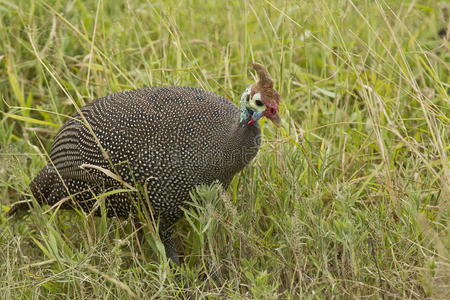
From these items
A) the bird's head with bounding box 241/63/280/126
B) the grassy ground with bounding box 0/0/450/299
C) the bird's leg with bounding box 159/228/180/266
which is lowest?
the bird's leg with bounding box 159/228/180/266

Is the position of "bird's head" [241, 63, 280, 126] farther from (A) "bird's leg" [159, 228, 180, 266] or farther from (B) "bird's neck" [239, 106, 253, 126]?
(A) "bird's leg" [159, 228, 180, 266]

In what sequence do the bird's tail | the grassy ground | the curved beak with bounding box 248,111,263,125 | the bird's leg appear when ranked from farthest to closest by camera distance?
the bird's tail < the bird's leg < the curved beak with bounding box 248,111,263,125 < the grassy ground

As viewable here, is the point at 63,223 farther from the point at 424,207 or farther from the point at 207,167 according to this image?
the point at 424,207

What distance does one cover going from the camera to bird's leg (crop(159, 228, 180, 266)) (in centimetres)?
321

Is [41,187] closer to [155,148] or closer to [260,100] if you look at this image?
[155,148]

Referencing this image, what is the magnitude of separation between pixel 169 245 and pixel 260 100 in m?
0.87

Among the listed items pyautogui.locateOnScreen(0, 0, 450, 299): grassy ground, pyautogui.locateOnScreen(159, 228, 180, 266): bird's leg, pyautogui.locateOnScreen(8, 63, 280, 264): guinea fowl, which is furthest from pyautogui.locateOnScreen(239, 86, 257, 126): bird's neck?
pyautogui.locateOnScreen(159, 228, 180, 266): bird's leg

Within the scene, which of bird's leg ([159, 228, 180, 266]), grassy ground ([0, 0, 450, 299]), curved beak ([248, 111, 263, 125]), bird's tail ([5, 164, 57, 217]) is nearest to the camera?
grassy ground ([0, 0, 450, 299])

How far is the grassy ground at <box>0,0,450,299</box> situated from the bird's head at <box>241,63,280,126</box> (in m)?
0.24

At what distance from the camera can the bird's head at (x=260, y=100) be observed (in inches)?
109

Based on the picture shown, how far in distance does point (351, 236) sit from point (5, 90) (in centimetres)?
248

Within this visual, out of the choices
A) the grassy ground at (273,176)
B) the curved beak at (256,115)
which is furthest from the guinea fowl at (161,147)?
the grassy ground at (273,176)

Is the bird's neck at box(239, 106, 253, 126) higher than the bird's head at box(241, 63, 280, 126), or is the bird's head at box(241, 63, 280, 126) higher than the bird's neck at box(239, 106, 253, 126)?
the bird's head at box(241, 63, 280, 126)

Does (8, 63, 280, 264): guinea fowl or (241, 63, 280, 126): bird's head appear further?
(8, 63, 280, 264): guinea fowl
